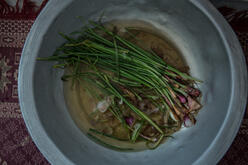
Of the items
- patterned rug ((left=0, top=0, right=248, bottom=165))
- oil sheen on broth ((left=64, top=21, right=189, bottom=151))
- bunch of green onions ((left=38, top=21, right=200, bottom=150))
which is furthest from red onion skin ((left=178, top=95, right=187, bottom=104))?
patterned rug ((left=0, top=0, right=248, bottom=165))

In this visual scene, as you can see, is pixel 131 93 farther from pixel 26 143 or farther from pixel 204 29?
pixel 26 143

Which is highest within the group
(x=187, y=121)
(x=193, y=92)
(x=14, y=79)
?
(x=193, y=92)

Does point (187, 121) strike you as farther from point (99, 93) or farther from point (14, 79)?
point (14, 79)

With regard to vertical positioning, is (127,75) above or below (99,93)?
above

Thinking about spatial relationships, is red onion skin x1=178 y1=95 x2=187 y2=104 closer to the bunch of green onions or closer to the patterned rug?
the bunch of green onions

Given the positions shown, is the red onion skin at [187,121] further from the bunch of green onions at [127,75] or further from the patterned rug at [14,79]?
the patterned rug at [14,79]

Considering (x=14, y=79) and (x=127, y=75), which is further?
(x=14, y=79)

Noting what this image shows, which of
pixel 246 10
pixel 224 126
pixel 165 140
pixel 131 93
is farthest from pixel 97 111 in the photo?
pixel 246 10

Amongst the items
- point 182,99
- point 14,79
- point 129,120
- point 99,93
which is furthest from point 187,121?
point 14,79

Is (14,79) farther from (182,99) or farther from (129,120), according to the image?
(182,99)
